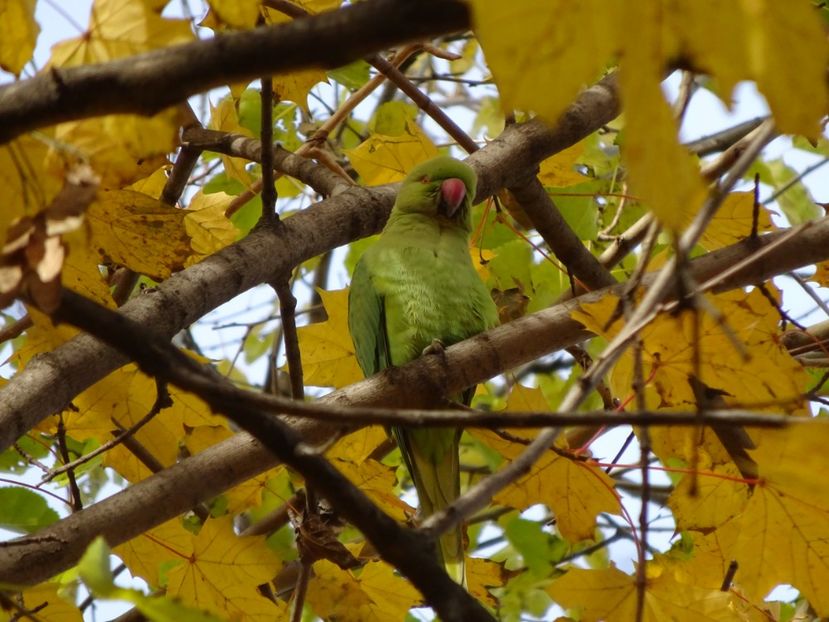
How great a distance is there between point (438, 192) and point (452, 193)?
0.17 metres

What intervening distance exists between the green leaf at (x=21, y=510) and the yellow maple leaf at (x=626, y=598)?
5.97ft

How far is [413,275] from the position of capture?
11.2ft

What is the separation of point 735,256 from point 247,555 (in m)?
1.47

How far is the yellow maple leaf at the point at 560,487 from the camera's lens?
2381 mm

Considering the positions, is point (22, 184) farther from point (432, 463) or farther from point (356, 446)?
point (432, 463)

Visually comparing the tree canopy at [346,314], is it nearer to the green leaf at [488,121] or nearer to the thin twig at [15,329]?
the thin twig at [15,329]

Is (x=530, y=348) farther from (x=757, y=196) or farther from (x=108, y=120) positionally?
(x=108, y=120)

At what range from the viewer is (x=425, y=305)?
333 cm

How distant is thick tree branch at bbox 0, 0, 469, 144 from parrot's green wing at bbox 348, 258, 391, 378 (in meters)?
2.18

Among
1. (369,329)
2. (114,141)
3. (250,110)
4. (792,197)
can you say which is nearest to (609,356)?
(114,141)

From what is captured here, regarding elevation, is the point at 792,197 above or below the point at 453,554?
above

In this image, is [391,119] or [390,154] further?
[391,119]

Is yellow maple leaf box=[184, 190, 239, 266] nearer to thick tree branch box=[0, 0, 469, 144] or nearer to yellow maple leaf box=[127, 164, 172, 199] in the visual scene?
yellow maple leaf box=[127, 164, 172, 199]

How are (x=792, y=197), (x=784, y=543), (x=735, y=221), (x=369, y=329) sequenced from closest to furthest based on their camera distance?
(x=784, y=543), (x=735, y=221), (x=369, y=329), (x=792, y=197)
